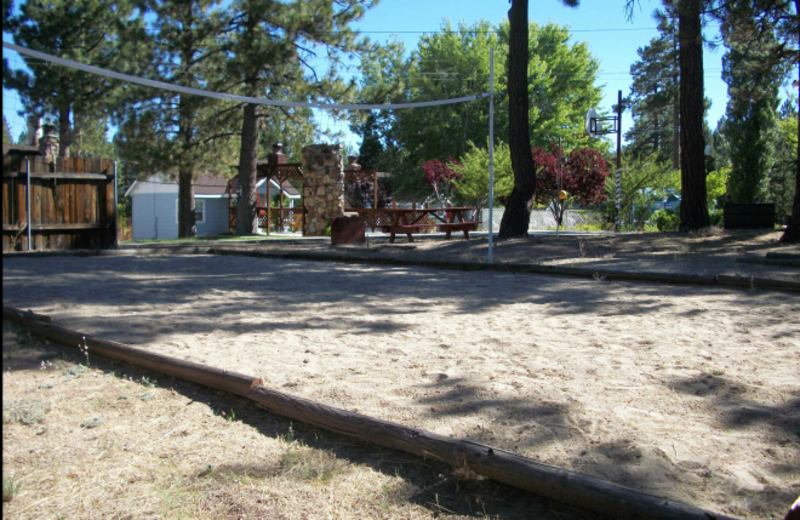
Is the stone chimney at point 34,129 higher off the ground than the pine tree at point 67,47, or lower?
lower

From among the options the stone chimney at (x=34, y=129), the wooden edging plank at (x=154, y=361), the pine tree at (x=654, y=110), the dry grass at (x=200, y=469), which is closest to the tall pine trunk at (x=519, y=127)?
the wooden edging plank at (x=154, y=361)

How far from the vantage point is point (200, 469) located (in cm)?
280

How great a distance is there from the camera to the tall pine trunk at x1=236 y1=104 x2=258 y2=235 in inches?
869

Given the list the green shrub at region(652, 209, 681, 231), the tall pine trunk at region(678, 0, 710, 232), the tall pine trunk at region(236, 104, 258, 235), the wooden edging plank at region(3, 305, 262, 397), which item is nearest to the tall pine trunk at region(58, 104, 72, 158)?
the tall pine trunk at region(236, 104, 258, 235)

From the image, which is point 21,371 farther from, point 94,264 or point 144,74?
point 144,74

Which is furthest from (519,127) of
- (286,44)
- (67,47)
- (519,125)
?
(67,47)

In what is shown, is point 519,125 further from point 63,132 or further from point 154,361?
point 63,132

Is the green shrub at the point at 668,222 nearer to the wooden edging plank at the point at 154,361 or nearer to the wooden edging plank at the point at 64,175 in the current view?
the wooden edging plank at the point at 64,175

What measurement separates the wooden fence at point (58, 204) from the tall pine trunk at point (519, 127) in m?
9.15

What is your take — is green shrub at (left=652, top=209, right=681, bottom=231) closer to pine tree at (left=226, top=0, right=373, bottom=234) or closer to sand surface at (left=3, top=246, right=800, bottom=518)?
pine tree at (left=226, top=0, right=373, bottom=234)

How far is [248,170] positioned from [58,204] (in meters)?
9.21

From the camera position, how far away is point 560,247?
12875 mm

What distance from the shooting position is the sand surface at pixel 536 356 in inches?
114

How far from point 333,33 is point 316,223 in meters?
6.66
